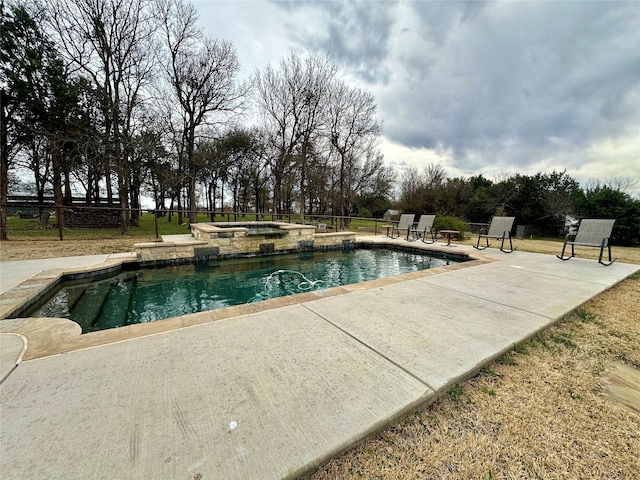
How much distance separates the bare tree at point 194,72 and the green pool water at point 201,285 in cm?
781

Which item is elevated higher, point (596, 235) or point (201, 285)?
point (596, 235)

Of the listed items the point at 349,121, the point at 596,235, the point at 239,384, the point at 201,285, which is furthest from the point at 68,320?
the point at 349,121

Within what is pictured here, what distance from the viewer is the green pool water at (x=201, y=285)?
130 inches

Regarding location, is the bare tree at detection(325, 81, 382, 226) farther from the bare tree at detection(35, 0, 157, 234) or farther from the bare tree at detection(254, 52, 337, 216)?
the bare tree at detection(35, 0, 157, 234)

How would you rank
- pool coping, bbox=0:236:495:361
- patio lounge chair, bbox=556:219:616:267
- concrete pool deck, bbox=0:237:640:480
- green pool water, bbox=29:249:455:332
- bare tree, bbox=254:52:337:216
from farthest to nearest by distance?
bare tree, bbox=254:52:337:216, patio lounge chair, bbox=556:219:616:267, green pool water, bbox=29:249:455:332, pool coping, bbox=0:236:495:361, concrete pool deck, bbox=0:237:640:480

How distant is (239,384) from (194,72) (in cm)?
1558

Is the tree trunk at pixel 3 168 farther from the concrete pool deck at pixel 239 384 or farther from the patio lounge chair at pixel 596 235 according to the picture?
the patio lounge chair at pixel 596 235

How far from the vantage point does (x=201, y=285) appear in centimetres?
446

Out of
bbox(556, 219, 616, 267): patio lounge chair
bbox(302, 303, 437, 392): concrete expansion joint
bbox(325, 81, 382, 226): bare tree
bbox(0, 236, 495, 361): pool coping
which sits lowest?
bbox(0, 236, 495, 361): pool coping

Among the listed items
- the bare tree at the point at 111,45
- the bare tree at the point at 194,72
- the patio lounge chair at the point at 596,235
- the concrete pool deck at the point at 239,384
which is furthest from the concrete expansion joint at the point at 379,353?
the bare tree at the point at 194,72

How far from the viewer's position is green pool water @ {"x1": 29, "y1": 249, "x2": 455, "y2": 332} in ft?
10.9

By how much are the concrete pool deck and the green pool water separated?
1.12 metres

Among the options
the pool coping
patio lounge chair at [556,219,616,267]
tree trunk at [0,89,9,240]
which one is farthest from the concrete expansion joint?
tree trunk at [0,89,9,240]

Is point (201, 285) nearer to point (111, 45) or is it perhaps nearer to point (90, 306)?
point (90, 306)
